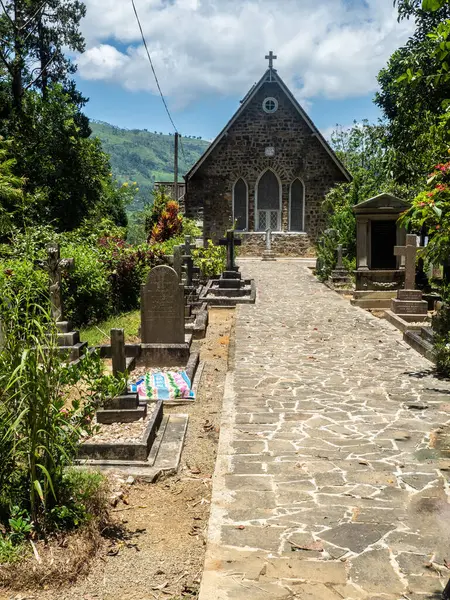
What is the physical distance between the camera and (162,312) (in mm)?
9711

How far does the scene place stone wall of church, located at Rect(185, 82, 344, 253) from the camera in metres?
31.5

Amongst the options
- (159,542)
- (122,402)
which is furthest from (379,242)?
(159,542)

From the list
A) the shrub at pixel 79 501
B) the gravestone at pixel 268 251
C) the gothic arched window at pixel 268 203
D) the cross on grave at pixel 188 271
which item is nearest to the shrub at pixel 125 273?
the cross on grave at pixel 188 271

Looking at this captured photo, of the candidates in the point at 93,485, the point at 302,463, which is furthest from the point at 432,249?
the point at 93,485

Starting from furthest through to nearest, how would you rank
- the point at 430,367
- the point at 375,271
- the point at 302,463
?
the point at 375,271 < the point at 430,367 < the point at 302,463

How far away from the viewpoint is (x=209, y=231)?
32156 mm

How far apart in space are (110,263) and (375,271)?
7310 mm

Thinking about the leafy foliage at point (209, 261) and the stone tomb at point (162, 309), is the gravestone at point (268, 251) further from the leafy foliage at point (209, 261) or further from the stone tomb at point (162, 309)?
the stone tomb at point (162, 309)

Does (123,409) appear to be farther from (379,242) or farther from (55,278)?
(379,242)

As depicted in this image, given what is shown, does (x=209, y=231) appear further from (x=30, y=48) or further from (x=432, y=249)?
(x=432, y=249)

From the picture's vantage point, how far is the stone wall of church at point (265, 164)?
31484mm

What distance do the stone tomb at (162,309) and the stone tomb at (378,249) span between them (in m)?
7.56

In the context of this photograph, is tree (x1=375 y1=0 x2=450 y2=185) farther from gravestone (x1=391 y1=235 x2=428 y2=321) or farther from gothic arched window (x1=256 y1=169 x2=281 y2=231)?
gothic arched window (x1=256 y1=169 x2=281 y2=231)

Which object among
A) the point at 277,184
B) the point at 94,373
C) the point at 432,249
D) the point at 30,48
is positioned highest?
the point at 30,48
